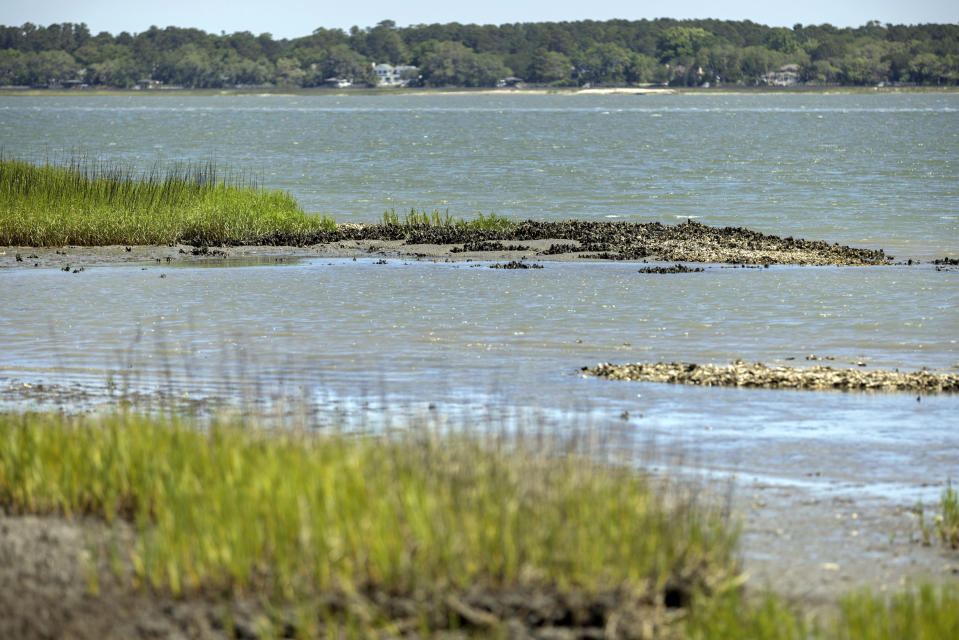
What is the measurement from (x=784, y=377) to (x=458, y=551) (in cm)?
987

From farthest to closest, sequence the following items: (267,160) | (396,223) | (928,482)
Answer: (267,160)
(396,223)
(928,482)

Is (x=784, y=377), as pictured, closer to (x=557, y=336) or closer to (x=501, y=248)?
(x=557, y=336)

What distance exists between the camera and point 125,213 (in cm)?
3388

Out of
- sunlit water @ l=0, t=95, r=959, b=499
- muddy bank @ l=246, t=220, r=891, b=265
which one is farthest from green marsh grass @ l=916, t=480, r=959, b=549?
muddy bank @ l=246, t=220, r=891, b=265

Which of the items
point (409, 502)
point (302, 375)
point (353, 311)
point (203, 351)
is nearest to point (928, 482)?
point (409, 502)

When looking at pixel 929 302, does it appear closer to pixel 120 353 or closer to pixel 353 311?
pixel 353 311

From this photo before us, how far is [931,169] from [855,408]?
211 ft

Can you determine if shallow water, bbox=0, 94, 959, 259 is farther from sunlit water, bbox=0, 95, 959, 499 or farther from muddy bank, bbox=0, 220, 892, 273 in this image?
muddy bank, bbox=0, 220, 892, 273

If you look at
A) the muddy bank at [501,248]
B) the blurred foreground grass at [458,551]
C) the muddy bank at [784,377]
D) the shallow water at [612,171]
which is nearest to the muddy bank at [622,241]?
the muddy bank at [501,248]

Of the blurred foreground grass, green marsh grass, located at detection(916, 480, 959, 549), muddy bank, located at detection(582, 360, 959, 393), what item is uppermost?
the blurred foreground grass

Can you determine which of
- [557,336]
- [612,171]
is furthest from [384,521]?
[612,171]

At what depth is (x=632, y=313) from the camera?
2333 cm

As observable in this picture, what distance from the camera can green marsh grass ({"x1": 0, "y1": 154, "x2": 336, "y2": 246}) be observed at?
33.0 meters

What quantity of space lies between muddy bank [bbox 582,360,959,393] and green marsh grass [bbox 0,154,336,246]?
19.7 m
